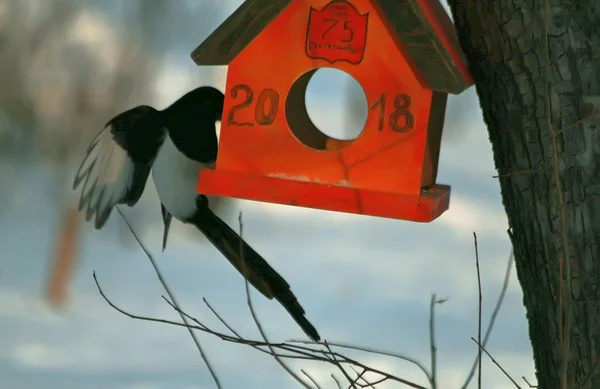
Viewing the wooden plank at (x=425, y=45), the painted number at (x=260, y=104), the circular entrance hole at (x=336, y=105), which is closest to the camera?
the wooden plank at (x=425, y=45)

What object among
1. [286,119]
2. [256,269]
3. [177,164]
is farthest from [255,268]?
[286,119]

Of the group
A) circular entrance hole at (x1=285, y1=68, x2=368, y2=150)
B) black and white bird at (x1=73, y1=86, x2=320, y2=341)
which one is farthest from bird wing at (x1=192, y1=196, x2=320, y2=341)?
circular entrance hole at (x1=285, y1=68, x2=368, y2=150)

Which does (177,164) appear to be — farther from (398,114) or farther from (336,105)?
(398,114)

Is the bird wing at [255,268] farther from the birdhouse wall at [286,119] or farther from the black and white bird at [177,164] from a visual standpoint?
the birdhouse wall at [286,119]

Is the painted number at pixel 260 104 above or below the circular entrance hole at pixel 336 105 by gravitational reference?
below

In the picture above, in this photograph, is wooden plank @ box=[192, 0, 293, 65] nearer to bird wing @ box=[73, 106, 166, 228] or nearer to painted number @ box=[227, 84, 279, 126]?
painted number @ box=[227, 84, 279, 126]

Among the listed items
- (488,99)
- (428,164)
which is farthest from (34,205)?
(488,99)

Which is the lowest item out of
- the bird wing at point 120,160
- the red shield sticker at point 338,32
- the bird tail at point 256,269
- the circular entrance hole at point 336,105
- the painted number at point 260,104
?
the bird tail at point 256,269

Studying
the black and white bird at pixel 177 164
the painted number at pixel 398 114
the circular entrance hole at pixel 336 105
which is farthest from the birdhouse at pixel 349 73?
the circular entrance hole at pixel 336 105

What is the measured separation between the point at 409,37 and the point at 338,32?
10 centimetres

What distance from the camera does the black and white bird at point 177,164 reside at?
59.1 inches

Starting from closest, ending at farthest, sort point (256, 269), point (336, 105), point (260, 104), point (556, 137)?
point (556, 137), point (260, 104), point (256, 269), point (336, 105)

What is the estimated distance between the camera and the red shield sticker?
117 cm

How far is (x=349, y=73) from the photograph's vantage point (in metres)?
1.19
